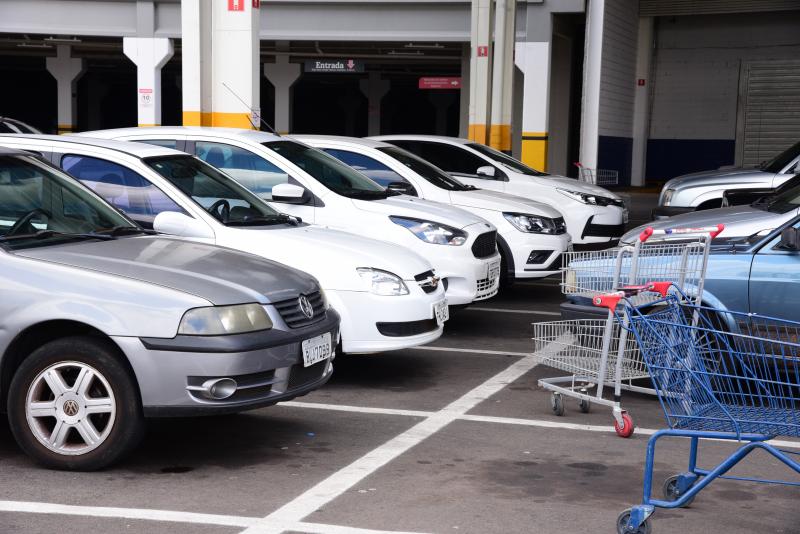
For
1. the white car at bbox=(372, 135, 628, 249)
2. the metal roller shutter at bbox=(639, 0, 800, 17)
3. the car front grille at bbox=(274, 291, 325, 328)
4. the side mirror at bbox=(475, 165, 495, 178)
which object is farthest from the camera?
the metal roller shutter at bbox=(639, 0, 800, 17)

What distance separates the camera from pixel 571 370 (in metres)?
6.73

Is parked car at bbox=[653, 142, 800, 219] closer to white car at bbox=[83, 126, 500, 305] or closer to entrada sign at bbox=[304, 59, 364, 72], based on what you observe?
white car at bbox=[83, 126, 500, 305]

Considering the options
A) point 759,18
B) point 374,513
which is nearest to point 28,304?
point 374,513

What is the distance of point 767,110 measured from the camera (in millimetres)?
30625

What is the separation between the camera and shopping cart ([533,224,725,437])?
6508 mm

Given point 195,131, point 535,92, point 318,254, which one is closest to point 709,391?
point 318,254

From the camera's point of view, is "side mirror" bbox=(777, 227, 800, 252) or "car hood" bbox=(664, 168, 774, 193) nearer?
"side mirror" bbox=(777, 227, 800, 252)

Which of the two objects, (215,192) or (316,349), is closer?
(316,349)

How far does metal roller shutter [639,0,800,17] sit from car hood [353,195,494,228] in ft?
72.8

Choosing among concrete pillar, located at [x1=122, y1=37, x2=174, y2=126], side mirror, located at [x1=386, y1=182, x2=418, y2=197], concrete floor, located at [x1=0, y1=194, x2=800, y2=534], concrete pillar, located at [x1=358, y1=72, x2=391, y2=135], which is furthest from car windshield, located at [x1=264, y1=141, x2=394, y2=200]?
concrete pillar, located at [x1=358, y1=72, x2=391, y2=135]

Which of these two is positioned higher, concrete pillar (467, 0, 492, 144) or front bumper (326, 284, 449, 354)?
concrete pillar (467, 0, 492, 144)

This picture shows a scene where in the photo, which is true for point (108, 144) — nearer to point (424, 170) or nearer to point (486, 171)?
point (424, 170)

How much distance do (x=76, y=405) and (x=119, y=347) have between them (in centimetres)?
35

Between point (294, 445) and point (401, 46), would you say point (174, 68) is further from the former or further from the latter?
point (294, 445)
